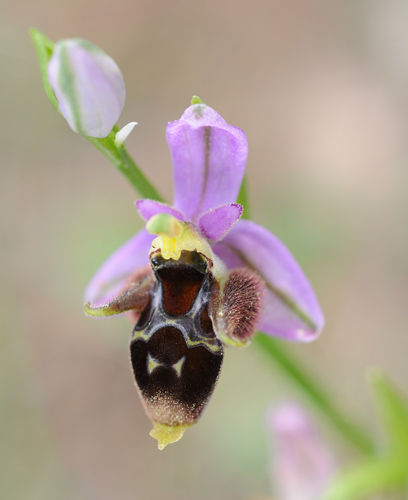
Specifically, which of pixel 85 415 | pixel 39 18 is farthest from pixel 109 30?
pixel 85 415

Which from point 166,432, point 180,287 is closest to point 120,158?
point 180,287

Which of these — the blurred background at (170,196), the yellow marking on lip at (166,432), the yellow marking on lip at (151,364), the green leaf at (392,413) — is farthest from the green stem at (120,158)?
the blurred background at (170,196)

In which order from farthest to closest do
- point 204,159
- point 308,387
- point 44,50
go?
point 308,387
point 204,159
point 44,50

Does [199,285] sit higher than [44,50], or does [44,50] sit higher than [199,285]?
[44,50]

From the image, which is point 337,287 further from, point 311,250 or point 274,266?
point 274,266

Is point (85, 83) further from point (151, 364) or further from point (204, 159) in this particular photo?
point (151, 364)

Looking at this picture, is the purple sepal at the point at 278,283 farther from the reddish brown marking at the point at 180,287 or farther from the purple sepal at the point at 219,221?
the reddish brown marking at the point at 180,287

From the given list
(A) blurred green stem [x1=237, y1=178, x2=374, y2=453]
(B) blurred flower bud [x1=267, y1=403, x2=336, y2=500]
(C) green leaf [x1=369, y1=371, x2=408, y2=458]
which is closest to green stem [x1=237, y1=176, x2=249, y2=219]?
(A) blurred green stem [x1=237, y1=178, x2=374, y2=453]
